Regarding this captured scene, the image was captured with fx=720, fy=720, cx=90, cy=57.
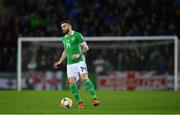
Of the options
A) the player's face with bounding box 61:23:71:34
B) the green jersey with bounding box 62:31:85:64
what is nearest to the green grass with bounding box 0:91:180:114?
the green jersey with bounding box 62:31:85:64

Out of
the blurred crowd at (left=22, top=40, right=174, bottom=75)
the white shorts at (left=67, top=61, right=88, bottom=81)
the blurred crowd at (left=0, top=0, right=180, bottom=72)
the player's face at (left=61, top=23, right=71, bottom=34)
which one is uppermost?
the blurred crowd at (left=0, top=0, right=180, bottom=72)

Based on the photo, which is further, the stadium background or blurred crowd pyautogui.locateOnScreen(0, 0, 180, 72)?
blurred crowd pyautogui.locateOnScreen(0, 0, 180, 72)

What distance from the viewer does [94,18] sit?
30.0 m

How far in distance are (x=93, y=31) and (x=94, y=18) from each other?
59cm

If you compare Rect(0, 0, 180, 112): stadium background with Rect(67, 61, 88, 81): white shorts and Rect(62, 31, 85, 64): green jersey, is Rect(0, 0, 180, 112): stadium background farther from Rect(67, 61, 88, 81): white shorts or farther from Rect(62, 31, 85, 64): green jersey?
Rect(67, 61, 88, 81): white shorts

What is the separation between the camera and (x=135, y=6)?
30.1 m

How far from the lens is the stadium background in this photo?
90.2 feet

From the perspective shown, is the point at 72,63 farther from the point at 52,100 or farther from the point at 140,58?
the point at 140,58

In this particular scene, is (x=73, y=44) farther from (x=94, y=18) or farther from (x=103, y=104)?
(x=94, y=18)

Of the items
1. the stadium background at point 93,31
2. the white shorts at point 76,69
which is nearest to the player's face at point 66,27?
the white shorts at point 76,69

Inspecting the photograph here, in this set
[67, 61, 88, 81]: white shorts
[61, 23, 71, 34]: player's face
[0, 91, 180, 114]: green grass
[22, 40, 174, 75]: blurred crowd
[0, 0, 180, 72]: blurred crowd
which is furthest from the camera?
[0, 0, 180, 72]: blurred crowd

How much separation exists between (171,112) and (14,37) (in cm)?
1500

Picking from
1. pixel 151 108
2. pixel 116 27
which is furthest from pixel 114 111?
pixel 116 27

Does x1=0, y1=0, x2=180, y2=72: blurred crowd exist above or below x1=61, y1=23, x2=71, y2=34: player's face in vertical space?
above
